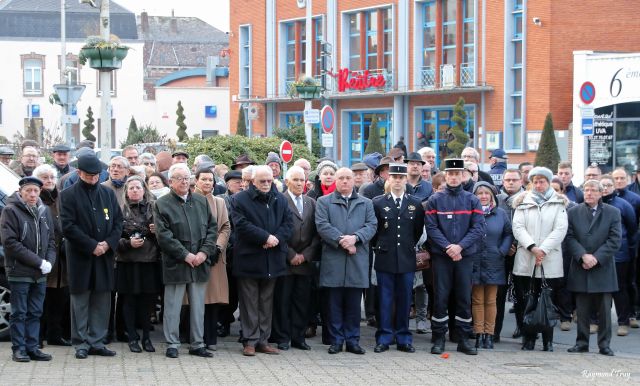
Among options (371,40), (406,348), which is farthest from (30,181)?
(371,40)

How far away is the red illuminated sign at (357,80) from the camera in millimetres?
46625

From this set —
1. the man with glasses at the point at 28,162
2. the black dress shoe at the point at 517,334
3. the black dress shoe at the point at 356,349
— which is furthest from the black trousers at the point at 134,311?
the black dress shoe at the point at 517,334

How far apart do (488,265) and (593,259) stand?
115 centimetres

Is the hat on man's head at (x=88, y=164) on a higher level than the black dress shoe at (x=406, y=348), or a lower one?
higher

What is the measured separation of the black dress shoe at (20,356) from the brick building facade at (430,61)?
23073 mm

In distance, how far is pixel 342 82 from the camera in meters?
48.6

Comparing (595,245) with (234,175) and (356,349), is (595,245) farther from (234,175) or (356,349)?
(234,175)

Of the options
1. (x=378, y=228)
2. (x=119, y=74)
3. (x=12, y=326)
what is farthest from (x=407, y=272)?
(x=119, y=74)

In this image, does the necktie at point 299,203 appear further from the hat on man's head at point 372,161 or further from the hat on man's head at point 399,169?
the hat on man's head at point 372,161

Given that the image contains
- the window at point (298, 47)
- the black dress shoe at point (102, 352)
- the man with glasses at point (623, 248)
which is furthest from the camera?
the window at point (298, 47)

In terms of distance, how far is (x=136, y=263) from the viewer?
11648 millimetres

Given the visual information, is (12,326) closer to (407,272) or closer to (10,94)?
(407,272)

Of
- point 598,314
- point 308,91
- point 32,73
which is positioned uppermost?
point 32,73

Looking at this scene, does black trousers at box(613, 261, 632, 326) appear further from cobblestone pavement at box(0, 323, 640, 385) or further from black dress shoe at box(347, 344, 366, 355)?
black dress shoe at box(347, 344, 366, 355)
